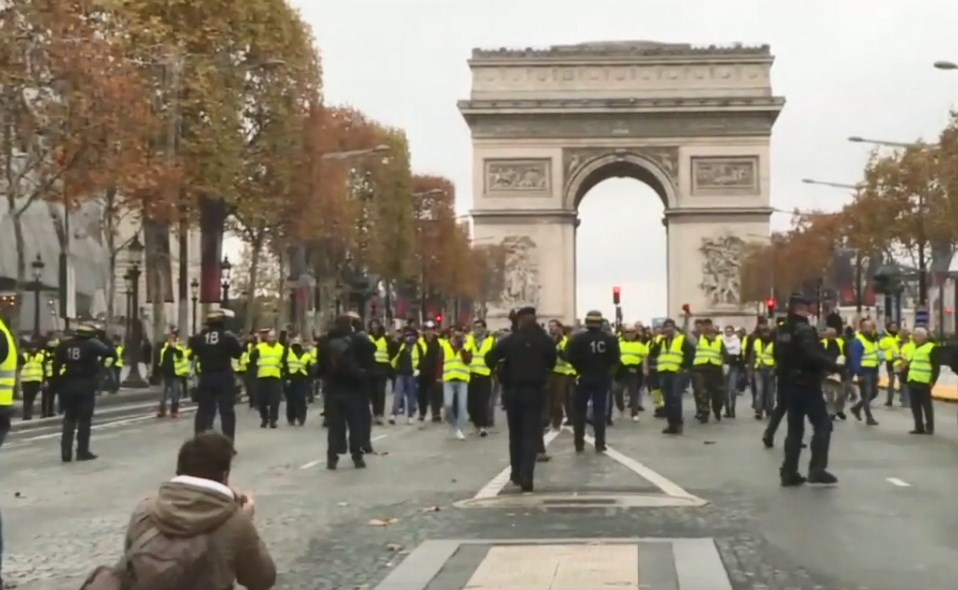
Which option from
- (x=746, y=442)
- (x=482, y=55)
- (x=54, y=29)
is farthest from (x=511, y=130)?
(x=746, y=442)

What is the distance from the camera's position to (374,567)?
12.3 metres

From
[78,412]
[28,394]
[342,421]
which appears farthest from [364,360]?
[28,394]

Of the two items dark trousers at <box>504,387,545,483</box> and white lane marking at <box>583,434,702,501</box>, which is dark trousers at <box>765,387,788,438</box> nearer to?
white lane marking at <box>583,434,702,501</box>

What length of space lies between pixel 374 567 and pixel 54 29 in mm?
31386

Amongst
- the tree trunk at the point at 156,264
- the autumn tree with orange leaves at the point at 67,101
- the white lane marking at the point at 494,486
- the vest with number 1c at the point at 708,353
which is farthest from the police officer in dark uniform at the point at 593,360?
the tree trunk at the point at 156,264

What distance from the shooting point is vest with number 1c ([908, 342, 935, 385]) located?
1105 inches

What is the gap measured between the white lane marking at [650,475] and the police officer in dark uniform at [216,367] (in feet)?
14.2

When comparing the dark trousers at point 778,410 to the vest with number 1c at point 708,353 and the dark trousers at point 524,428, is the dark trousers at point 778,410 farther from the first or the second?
the vest with number 1c at point 708,353

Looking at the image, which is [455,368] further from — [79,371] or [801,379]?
[801,379]

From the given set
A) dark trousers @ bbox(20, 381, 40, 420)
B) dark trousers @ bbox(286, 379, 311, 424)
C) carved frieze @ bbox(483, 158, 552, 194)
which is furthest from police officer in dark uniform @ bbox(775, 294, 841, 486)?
carved frieze @ bbox(483, 158, 552, 194)

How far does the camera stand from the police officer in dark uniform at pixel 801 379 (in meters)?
17.7

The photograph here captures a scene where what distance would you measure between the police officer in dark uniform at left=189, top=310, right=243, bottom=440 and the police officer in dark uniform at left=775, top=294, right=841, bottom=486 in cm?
693

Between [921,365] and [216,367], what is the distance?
10495 mm

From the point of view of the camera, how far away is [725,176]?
322 ft
